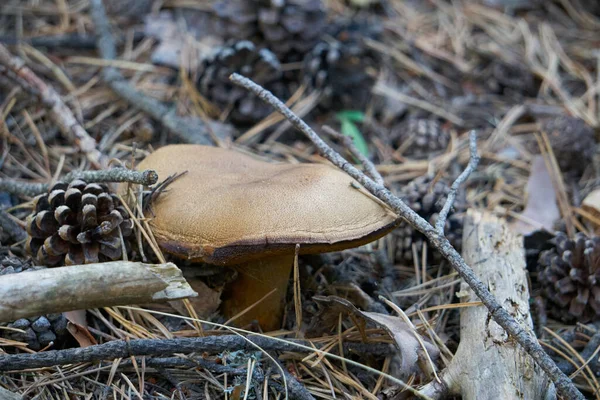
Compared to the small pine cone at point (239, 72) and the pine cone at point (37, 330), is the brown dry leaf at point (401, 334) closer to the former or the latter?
the pine cone at point (37, 330)

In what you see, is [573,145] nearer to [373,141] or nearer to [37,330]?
[373,141]

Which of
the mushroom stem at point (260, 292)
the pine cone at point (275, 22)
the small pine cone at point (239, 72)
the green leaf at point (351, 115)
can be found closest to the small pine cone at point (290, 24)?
the pine cone at point (275, 22)

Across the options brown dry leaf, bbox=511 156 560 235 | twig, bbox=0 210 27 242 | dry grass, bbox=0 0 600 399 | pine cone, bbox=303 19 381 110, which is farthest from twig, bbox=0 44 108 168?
brown dry leaf, bbox=511 156 560 235

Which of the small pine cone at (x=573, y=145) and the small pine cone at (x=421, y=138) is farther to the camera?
the small pine cone at (x=421, y=138)

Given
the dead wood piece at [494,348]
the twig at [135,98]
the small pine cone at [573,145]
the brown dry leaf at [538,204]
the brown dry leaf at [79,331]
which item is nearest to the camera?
the dead wood piece at [494,348]

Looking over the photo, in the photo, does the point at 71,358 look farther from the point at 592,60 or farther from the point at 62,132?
the point at 592,60

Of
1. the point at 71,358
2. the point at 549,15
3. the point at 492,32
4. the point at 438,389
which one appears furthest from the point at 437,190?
the point at 549,15

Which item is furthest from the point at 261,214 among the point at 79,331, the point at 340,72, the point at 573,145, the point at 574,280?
the point at 573,145
